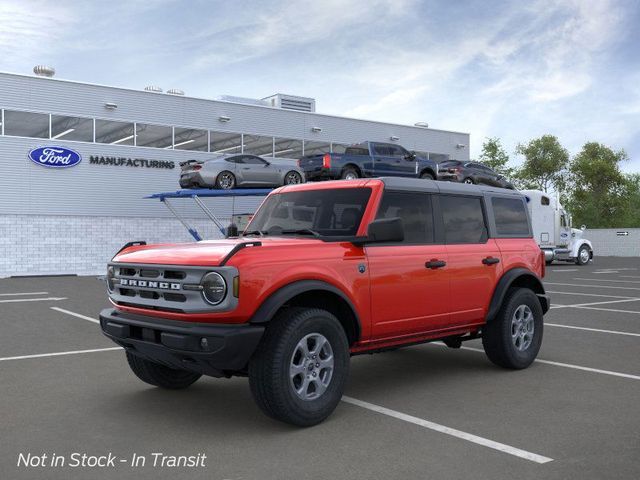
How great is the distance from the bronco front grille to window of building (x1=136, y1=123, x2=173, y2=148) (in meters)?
24.6

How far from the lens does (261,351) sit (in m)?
4.76

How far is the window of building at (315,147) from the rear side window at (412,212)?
2793 centimetres

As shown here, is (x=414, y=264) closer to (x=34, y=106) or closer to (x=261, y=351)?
(x=261, y=351)

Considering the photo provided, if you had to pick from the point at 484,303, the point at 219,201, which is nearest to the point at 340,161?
the point at 219,201

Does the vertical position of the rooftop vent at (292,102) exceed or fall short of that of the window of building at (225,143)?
it exceeds it

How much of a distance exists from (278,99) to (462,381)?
98.8 feet

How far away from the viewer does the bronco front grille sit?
468 centimetres

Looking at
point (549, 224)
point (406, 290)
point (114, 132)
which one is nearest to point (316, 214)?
point (406, 290)

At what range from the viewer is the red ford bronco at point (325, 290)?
469cm

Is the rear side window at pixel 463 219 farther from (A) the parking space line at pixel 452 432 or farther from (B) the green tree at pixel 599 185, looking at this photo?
(B) the green tree at pixel 599 185

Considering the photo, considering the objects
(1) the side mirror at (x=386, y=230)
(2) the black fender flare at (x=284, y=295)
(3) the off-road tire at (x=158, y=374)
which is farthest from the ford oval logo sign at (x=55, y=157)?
(2) the black fender flare at (x=284, y=295)

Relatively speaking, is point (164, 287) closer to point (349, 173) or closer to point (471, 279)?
point (471, 279)

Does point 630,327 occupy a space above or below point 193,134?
below

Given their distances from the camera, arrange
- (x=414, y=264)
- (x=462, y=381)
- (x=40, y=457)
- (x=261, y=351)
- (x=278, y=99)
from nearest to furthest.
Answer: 1. (x=40, y=457)
2. (x=261, y=351)
3. (x=414, y=264)
4. (x=462, y=381)
5. (x=278, y=99)
